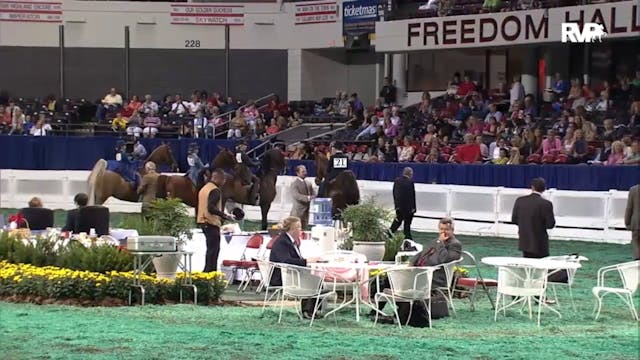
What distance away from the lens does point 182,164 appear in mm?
34656

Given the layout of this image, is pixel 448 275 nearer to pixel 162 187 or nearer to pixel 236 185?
pixel 236 185

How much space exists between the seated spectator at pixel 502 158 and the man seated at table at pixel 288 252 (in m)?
13.4

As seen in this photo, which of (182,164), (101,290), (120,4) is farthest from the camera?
(120,4)

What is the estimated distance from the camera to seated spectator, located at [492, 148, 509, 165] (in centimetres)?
2808

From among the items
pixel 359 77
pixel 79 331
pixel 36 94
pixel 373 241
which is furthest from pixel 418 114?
pixel 79 331

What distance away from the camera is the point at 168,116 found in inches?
1544

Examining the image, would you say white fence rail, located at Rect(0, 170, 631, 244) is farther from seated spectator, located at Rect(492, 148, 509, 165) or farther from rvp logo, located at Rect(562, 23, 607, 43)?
rvp logo, located at Rect(562, 23, 607, 43)

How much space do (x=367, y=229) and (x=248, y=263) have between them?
183 centimetres

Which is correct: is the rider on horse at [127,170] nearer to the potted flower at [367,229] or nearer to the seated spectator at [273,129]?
the seated spectator at [273,129]

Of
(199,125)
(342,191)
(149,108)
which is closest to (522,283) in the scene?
(342,191)

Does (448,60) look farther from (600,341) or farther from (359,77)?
(600,341)

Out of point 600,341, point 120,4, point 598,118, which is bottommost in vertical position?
point 600,341

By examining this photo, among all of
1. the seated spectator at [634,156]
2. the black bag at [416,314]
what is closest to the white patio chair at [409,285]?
the black bag at [416,314]

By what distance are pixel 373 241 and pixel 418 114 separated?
60.7 ft
